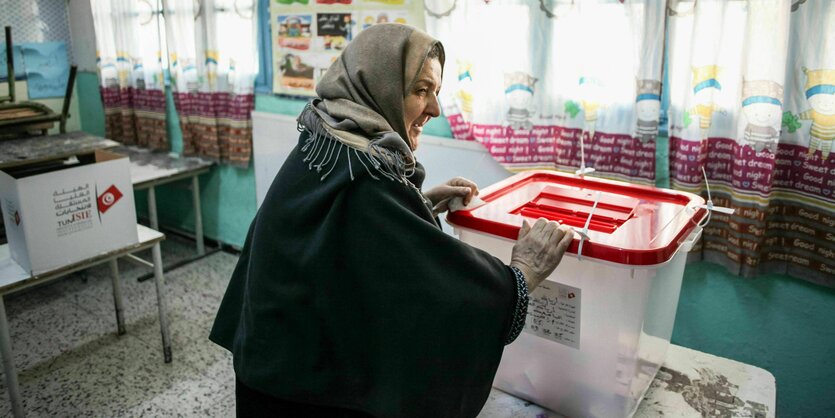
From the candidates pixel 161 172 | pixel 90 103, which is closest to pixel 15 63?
pixel 90 103

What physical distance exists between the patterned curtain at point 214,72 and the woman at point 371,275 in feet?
7.08

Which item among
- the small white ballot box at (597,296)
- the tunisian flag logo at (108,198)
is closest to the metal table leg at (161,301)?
the tunisian flag logo at (108,198)

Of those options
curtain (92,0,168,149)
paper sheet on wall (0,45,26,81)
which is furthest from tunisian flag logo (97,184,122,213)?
paper sheet on wall (0,45,26,81)

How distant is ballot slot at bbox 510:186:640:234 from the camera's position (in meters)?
1.21

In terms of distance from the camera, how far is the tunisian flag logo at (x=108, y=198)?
2.10m

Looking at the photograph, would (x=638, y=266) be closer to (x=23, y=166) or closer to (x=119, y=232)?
(x=119, y=232)

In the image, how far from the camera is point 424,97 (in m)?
1.23

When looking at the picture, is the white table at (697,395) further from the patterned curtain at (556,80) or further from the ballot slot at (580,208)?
the patterned curtain at (556,80)

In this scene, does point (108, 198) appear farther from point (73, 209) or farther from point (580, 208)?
point (580, 208)

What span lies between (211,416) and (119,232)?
2.52ft

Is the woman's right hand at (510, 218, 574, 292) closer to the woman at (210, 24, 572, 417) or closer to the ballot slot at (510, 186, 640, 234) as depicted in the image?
the woman at (210, 24, 572, 417)

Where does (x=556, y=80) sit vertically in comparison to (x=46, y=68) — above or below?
below

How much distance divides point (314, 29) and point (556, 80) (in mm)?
1292

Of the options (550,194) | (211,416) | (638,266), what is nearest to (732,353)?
(550,194)
